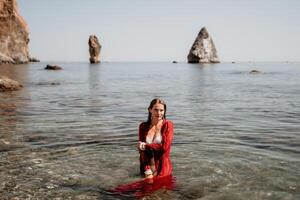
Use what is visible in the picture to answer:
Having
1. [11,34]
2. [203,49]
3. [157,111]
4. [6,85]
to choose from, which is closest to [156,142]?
[157,111]

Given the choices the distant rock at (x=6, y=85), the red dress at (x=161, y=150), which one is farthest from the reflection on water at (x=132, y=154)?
the distant rock at (x=6, y=85)

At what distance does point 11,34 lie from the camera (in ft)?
338

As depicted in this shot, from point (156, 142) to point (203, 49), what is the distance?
15589 centimetres

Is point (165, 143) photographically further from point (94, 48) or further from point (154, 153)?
point (94, 48)

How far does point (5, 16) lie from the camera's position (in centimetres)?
10181

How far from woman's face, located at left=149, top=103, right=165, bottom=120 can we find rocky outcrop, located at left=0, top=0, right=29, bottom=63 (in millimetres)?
96148

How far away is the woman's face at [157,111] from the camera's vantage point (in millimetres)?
7211

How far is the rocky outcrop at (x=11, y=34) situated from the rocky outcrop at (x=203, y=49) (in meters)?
77.1

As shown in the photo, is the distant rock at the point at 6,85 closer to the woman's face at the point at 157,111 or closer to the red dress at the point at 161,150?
the red dress at the point at 161,150

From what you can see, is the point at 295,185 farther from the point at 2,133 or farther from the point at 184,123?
the point at 2,133

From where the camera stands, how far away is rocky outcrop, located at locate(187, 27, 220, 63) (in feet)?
524

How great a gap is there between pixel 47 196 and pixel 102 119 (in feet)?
30.0

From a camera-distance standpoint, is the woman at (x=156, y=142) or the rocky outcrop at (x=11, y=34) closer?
the woman at (x=156, y=142)

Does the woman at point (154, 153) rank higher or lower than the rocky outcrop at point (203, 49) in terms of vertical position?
lower
